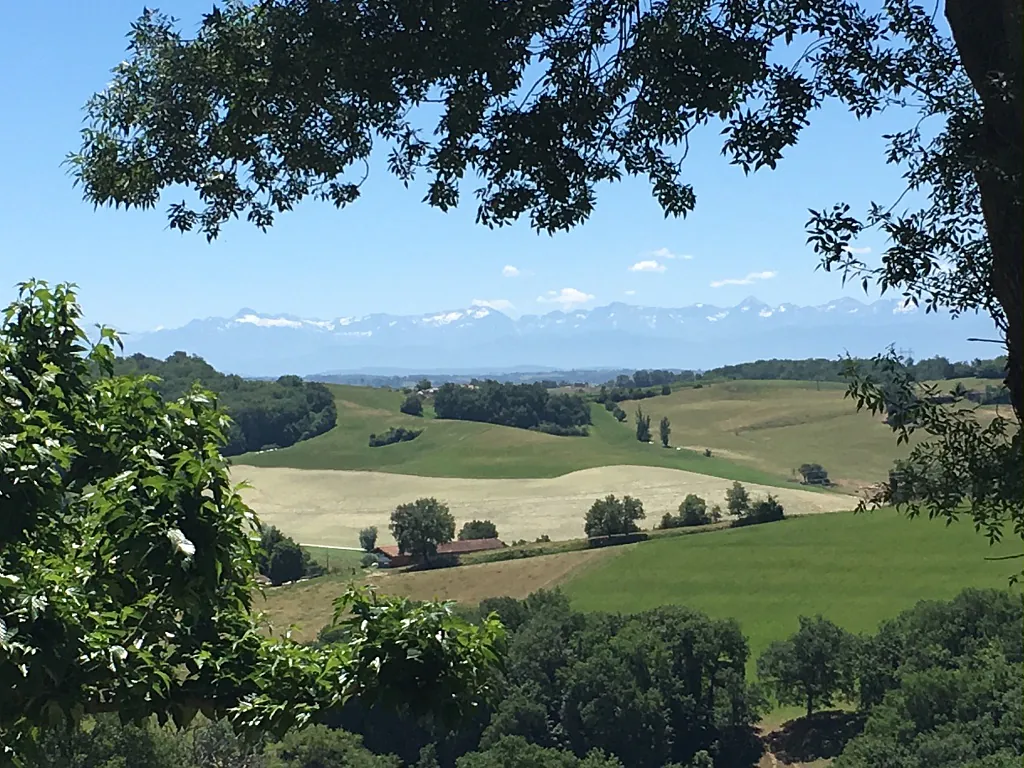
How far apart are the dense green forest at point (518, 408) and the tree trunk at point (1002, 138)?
10399 centimetres

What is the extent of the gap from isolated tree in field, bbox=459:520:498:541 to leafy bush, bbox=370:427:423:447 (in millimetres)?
34066

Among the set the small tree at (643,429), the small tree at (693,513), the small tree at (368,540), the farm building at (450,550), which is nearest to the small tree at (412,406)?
the small tree at (643,429)

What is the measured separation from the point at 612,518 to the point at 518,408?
52812mm

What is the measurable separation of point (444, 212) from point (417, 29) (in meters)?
0.90

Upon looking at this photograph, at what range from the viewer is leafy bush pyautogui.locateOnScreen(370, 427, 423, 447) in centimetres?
9975

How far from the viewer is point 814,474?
275 feet

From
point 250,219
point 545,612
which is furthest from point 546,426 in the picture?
point 250,219

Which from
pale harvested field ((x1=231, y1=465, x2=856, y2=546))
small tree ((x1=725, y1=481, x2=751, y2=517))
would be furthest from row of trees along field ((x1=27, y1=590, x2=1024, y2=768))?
pale harvested field ((x1=231, y1=465, x2=856, y2=546))

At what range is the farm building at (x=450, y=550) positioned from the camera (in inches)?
2463

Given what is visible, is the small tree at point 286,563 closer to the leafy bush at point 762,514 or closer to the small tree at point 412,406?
the leafy bush at point 762,514

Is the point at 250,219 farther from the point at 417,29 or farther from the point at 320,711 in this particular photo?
the point at 320,711

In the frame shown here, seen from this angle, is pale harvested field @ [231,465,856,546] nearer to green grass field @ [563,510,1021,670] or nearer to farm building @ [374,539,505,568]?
farm building @ [374,539,505,568]

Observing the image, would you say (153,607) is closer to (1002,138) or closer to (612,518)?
(1002,138)

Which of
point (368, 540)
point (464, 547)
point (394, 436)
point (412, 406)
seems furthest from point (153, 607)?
point (412, 406)
